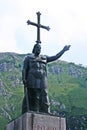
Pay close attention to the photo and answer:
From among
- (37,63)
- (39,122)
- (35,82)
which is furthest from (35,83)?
(39,122)

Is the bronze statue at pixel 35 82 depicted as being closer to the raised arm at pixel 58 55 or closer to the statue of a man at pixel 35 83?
the statue of a man at pixel 35 83

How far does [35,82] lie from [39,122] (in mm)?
1690

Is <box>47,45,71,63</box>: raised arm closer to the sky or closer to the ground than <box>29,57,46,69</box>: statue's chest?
closer to the sky

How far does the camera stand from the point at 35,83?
16531mm

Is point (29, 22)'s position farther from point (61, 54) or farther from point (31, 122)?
point (31, 122)

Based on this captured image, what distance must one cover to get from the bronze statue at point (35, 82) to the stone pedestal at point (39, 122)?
507mm

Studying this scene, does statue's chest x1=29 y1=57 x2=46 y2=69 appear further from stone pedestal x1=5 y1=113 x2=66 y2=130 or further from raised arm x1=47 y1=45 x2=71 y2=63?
stone pedestal x1=5 y1=113 x2=66 y2=130

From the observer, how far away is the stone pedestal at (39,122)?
15.4 meters

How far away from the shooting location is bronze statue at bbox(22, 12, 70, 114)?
16.4 metres

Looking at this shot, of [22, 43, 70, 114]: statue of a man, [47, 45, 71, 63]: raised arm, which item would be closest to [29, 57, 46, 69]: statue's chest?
[22, 43, 70, 114]: statue of a man

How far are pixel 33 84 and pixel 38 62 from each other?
36.7 inches

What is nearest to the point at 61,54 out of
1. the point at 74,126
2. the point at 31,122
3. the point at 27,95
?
the point at 27,95

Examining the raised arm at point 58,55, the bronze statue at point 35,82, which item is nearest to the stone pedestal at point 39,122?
the bronze statue at point 35,82

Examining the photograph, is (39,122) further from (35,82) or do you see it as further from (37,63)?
(37,63)
